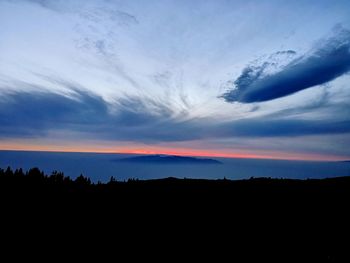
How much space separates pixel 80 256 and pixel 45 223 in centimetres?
265

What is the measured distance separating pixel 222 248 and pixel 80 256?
489cm

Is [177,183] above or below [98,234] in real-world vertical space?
above

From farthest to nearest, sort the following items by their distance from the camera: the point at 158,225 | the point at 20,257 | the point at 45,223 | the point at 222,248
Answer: the point at 158,225 < the point at 45,223 < the point at 222,248 < the point at 20,257

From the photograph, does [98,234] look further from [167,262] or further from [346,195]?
[346,195]

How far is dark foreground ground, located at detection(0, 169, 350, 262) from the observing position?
9703mm

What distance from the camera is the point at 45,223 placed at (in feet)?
33.9

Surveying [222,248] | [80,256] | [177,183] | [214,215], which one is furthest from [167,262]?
[177,183]

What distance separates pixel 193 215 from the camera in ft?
39.7

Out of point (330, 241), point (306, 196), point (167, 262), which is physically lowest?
point (167, 262)

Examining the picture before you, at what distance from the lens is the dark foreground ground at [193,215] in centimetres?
970

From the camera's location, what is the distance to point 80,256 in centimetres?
863

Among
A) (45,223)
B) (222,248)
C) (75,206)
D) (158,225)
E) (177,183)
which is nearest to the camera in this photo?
(222,248)

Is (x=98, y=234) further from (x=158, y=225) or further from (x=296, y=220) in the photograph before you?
(x=296, y=220)

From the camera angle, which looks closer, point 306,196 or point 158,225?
point 158,225
